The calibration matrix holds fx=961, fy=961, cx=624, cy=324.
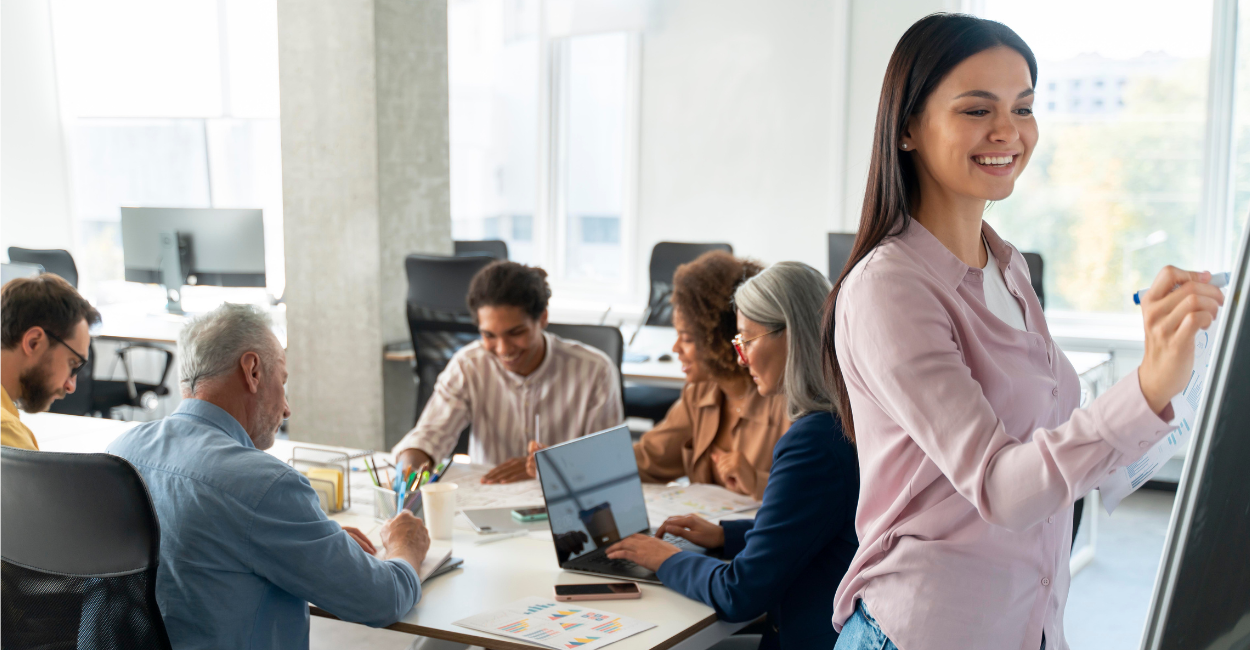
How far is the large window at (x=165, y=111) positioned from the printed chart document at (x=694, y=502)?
16.2ft

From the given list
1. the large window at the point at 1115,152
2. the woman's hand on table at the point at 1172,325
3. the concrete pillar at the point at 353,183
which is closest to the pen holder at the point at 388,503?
the woman's hand on table at the point at 1172,325

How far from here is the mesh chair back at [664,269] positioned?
516 centimetres

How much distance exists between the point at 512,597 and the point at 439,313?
1.99 metres

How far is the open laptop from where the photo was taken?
6.25 feet

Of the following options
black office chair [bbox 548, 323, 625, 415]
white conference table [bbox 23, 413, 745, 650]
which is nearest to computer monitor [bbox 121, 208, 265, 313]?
black office chair [bbox 548, 323, 625, 415]

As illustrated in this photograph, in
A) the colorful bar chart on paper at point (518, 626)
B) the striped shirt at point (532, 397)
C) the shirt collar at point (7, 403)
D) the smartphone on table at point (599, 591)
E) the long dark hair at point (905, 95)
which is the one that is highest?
the long dark hair at point (905, 95)

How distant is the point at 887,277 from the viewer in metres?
1.04

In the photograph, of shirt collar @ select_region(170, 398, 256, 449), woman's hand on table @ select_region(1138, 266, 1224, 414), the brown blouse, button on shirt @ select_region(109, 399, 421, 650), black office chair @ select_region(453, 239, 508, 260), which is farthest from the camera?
black office chair @ select_region(453, 239, 508, 260)

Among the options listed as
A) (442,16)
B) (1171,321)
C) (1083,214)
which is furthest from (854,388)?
(1083,214)

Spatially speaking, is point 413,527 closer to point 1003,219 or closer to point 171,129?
point 1003,219

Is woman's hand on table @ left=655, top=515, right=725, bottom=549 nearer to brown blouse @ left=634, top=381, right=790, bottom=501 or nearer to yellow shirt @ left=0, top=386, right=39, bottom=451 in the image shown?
brown blouse @ left=634, top=381, right=790, bottom=501

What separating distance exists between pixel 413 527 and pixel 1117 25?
4744 millimetres

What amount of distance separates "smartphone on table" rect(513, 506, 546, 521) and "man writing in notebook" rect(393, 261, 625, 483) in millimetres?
599

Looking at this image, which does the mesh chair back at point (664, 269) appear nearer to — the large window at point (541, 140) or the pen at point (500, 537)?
the large window at point (541, 140)
